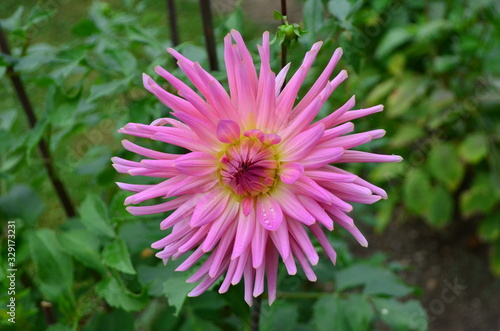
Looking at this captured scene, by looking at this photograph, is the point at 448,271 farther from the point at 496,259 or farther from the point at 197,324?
the point at 197,324

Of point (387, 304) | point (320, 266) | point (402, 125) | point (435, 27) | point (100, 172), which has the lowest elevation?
point (387, 304)

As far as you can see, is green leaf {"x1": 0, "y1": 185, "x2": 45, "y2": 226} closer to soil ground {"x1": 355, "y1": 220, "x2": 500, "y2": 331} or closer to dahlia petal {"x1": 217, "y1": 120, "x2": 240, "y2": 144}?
dahlia petal {"x1": 217, "y1": 120, "x2": 240, "y2": 144}

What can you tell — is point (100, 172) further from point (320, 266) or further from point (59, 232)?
point (320, 266)

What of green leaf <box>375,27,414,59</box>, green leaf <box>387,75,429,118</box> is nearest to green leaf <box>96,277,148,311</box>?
green leaf <box>387,75,429,118</box>

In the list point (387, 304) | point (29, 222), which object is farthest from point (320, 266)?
point (29, 222)

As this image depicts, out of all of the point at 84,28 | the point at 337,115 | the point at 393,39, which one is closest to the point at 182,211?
the point at 337,115
